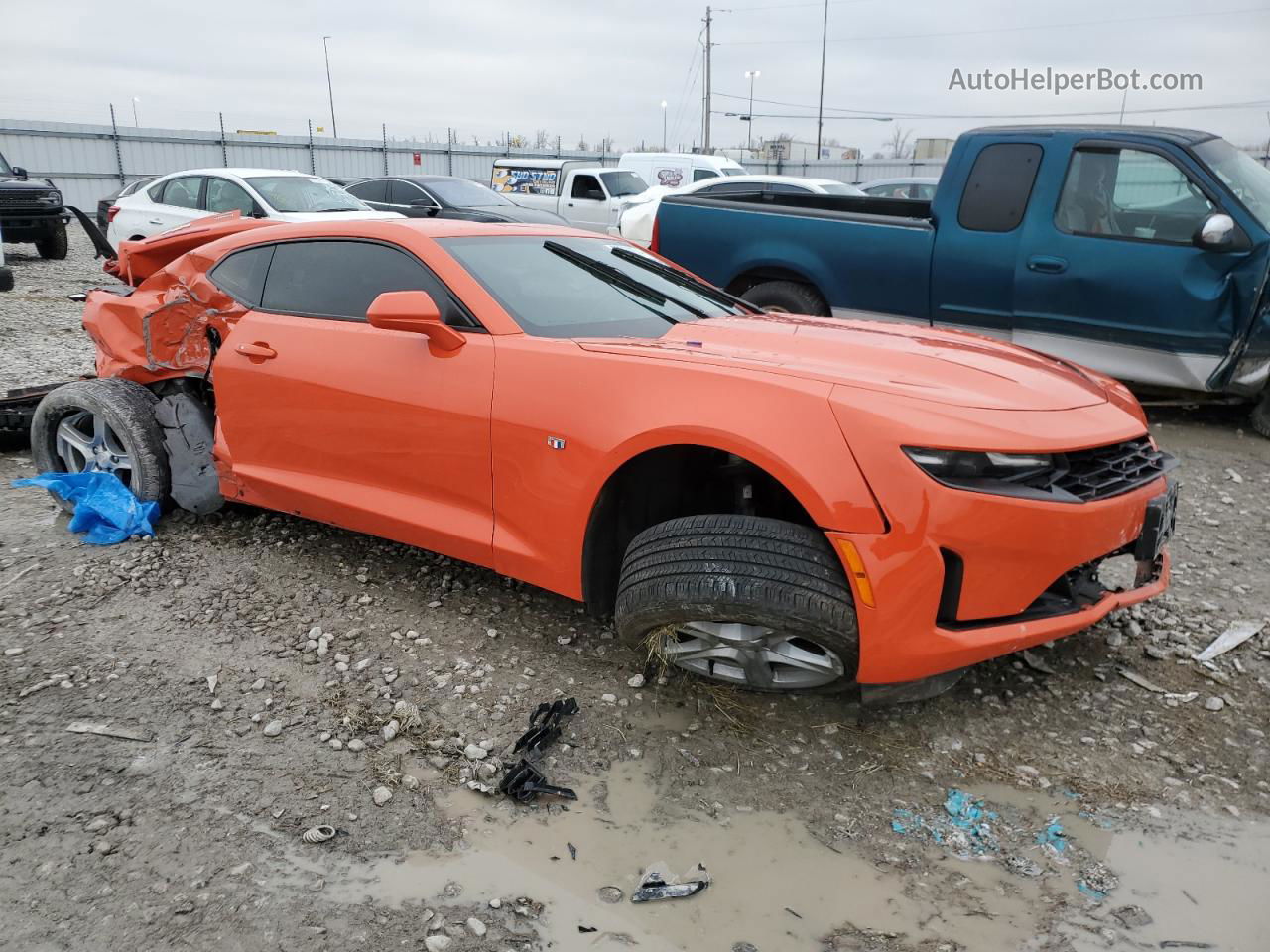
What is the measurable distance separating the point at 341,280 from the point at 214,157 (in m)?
26.4

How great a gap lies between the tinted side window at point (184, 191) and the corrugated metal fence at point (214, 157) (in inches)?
442

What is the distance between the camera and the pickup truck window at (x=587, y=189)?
16031mm

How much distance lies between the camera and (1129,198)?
5781 mm

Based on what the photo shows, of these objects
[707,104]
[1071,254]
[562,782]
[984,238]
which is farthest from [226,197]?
[707,104]

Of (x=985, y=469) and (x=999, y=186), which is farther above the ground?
(x=999, y=186)

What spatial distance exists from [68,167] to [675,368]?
88.8 ft

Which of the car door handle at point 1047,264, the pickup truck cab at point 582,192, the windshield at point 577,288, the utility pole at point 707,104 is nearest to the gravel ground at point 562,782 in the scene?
the windshield at point 577,288

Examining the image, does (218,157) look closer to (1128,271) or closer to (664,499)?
(1128,271)

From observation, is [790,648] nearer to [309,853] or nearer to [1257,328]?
[309,853]

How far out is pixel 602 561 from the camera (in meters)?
3.08

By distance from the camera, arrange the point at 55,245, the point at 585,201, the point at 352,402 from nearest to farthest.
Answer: the point at 352,402 → the point at 55,245 → the point at 585,201

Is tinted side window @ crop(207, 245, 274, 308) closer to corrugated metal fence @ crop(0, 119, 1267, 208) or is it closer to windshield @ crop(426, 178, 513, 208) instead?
windshield @ crop(426, 178, 513, 208)

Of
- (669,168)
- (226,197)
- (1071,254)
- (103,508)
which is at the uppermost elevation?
(669,168)

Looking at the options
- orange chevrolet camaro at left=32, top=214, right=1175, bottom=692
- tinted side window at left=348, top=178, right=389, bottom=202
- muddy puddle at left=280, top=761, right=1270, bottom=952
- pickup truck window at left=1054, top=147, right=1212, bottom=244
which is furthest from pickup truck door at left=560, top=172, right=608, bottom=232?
muddy puddle at left=280, top=761, right=1270, bottom=952
